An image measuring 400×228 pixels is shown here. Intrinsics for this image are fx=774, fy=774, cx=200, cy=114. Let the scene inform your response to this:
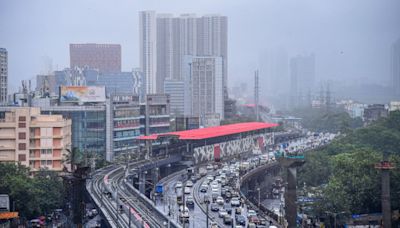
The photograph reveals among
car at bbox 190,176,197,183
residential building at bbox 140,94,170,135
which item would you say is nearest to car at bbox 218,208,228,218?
car at bbox 190,176,197,183

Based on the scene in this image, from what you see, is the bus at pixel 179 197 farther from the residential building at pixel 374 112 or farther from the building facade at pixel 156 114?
the residential building at pixel 374 112

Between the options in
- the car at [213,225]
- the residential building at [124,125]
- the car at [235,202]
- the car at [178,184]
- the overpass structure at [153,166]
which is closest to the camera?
the car at [213,225]

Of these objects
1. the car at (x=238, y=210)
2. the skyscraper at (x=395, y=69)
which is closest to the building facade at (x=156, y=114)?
the car at (x=238, y=210)

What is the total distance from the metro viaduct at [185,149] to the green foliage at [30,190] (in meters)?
2.78

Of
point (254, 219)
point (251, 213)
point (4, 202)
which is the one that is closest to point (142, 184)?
point (251, 213)

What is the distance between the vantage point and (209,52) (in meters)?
55.1

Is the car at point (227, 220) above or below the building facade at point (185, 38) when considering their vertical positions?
below

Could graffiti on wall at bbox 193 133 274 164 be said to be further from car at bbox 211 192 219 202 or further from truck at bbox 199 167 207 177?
car at bbox 211 192 219 202

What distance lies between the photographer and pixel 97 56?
46.7 m

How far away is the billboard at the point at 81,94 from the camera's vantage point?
20.1 metres

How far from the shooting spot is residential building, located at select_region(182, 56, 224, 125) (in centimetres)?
3675

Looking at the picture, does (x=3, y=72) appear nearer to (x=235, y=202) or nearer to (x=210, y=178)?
(x=210, y=178)

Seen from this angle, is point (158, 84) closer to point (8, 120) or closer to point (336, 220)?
point (8, 120)

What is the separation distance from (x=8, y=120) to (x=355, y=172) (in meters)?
6.85
